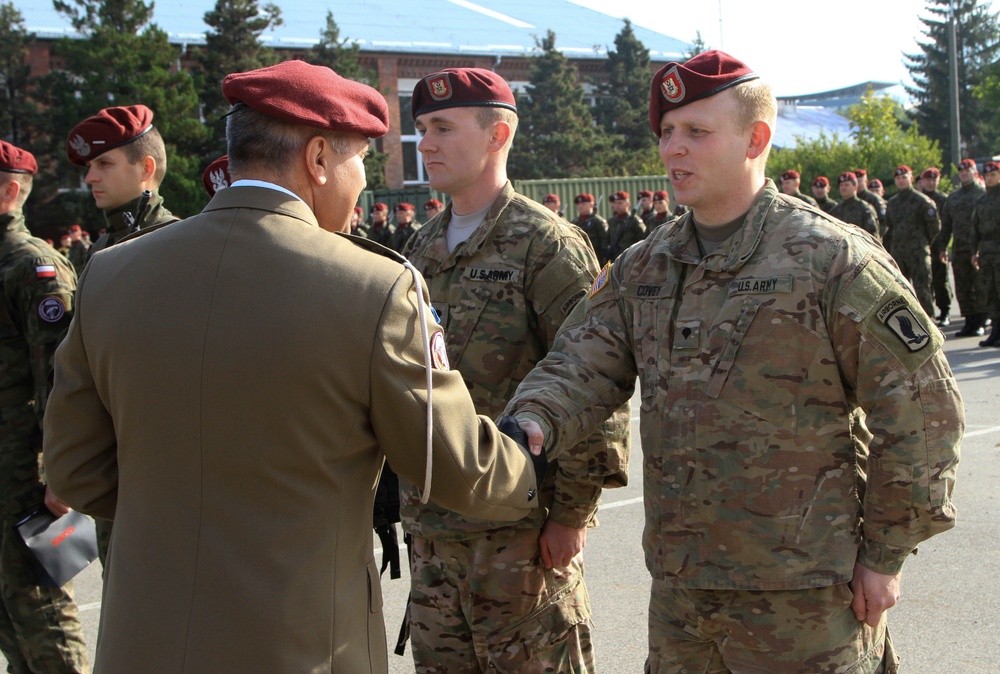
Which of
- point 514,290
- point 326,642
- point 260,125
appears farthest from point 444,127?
point 326,642

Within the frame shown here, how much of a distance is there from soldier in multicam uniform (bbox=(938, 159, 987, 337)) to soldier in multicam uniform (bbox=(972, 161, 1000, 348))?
149mm

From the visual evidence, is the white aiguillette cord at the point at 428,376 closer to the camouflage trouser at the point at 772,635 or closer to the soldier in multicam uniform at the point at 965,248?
the camouflage trouser at the point at 772,635

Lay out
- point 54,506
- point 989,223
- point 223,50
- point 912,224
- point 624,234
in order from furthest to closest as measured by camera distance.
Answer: point 223,50 → point 624,234 → point 912,224 → point 989,223 → point 54,506

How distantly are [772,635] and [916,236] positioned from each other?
14.2m

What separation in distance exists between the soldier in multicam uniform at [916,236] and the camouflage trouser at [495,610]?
13.0 meters

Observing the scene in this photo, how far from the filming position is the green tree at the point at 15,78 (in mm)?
28969

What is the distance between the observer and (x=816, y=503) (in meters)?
2.51

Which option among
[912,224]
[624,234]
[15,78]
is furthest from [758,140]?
[15,78]

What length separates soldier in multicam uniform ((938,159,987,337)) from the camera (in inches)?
539

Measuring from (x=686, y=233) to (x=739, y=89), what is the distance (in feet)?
1.30

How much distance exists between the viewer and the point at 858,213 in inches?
643

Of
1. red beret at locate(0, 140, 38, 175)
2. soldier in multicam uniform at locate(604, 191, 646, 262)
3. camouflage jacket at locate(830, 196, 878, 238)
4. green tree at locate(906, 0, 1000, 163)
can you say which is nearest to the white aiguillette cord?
red beret at locate(0, 140, 38, 175)

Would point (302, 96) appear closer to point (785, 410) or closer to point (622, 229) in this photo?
point (785, 410)

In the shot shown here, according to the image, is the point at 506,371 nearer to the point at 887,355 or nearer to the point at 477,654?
the point at 477,654
